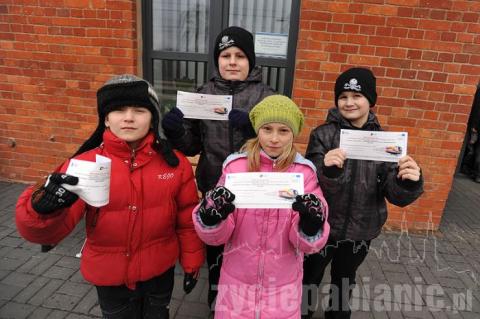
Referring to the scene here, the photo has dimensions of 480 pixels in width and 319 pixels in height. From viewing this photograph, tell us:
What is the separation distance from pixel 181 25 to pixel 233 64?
2.37 meters

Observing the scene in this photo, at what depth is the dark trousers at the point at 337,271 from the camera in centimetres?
223

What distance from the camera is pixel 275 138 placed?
173cm

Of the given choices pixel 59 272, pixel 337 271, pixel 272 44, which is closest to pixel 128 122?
pixel 337 271

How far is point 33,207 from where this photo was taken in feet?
4.58

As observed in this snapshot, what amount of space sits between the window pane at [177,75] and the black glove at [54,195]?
10.2ft

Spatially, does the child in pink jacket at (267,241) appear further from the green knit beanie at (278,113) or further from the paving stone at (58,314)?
the paving stone at (58,314)

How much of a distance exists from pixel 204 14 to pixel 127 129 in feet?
9.42

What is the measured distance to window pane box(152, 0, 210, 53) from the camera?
4.11 meters

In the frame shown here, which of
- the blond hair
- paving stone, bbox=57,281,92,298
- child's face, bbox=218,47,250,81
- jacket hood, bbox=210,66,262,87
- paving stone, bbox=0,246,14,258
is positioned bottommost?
paving stone, bbox=57,281,92,298

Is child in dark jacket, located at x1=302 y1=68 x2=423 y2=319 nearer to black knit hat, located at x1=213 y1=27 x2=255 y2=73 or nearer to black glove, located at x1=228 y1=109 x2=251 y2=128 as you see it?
black glove, located at x1=228 y1=109 x2=251 y2=128

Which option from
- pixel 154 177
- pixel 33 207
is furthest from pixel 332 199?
pixel 33 207

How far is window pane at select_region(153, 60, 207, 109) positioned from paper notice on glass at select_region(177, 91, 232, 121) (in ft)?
7.16

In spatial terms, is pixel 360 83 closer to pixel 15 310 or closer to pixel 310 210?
pixel 310 210

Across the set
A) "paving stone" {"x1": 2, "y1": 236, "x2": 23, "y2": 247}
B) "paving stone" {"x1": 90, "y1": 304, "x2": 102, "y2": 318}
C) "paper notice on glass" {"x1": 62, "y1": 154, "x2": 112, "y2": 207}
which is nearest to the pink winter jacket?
"paper notice on glass" {"x1": 62, "y1": 154, "x2": 112, "y2": 207}
